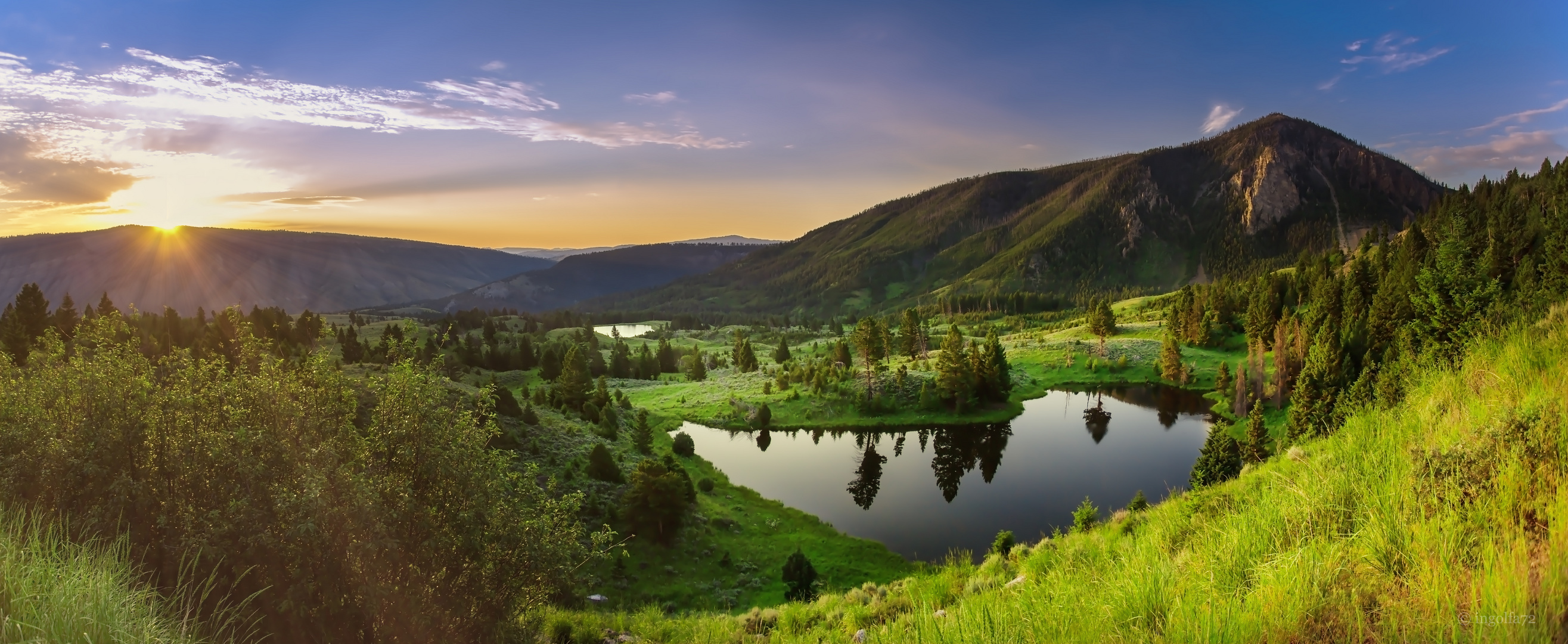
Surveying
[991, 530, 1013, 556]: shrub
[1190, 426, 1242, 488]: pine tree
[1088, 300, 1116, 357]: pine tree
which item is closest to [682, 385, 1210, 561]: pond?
[1190, 426, 1242, 488]: pine tree

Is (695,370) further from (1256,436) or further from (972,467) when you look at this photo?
(1256,436)

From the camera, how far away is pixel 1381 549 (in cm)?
500

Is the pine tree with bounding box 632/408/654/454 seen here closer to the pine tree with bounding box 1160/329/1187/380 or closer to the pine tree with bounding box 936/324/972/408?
the pine tree with bounding box 936/324/972/408

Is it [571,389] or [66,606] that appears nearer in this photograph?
[66,606]

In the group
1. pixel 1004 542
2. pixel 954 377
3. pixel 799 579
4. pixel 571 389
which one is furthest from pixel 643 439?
pixel 954 377

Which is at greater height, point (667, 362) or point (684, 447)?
point (667, 362)

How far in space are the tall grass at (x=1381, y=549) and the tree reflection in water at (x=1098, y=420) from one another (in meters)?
61.4

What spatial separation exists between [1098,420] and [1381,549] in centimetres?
7549

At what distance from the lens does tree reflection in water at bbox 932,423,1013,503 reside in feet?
176

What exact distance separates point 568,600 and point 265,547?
17.3m

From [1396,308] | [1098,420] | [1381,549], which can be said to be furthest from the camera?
[1098,420]

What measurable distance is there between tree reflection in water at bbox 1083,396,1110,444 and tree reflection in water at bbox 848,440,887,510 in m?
23.5

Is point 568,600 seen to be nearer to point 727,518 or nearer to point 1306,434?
point 727,518

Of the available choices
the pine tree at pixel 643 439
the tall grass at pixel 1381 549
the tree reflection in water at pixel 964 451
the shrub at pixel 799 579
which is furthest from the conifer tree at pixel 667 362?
the tall grass at pixel 1381 549
